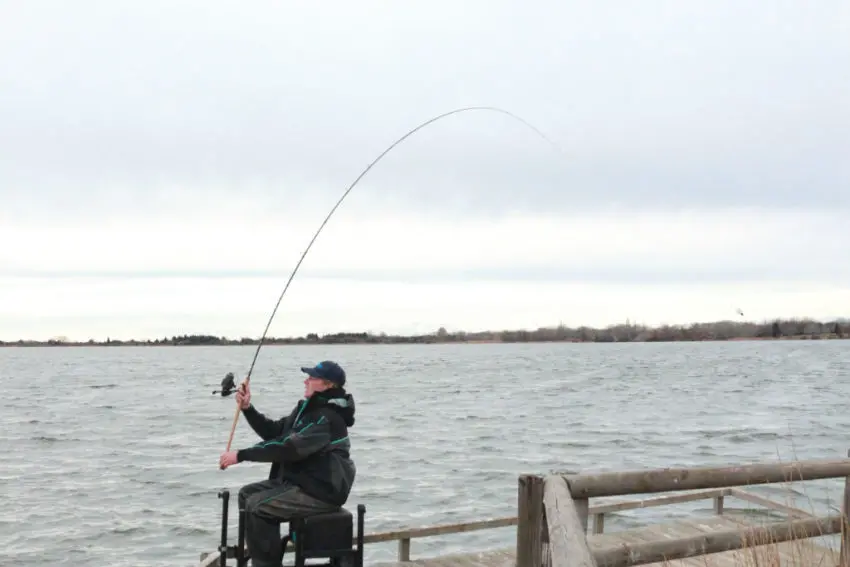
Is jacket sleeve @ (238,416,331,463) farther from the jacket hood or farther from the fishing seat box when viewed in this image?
the fishing seat box

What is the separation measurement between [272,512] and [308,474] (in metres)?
0.32

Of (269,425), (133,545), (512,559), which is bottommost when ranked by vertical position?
(133,545)

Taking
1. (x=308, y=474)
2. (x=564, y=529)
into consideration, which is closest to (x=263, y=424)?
(x=308, y=474)

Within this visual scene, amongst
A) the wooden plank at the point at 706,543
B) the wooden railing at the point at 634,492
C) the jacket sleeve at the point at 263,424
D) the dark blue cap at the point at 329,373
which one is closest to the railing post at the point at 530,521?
the wooden railing at the point at 634,492

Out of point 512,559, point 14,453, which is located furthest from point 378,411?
point 512,559

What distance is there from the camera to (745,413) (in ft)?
121

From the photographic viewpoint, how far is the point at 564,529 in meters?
2.84

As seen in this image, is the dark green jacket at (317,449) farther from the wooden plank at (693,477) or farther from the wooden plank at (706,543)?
the wooden plank at (693,477)

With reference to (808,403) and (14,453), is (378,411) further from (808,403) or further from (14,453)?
(808,403)

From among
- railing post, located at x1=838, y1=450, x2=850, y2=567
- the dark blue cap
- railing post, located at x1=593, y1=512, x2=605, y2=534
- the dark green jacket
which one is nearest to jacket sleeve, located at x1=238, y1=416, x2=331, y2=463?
the dark green jacket

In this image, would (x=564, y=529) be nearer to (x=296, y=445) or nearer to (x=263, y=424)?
(x=296, y=445)

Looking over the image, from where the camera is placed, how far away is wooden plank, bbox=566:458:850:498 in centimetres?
356

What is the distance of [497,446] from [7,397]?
38084mm

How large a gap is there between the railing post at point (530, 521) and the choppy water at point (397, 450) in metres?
2.64
